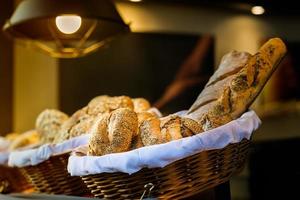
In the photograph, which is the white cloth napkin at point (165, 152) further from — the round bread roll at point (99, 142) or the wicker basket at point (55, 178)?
the wicker basket at point (55, 178)

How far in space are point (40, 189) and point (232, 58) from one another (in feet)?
1.96

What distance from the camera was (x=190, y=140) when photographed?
3.02 ft

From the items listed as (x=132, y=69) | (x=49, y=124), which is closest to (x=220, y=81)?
(x=49, y=124)

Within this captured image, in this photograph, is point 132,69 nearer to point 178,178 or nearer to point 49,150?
point 49,150

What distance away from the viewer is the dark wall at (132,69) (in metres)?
3.24

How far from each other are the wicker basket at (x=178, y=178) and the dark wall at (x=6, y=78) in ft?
7.75

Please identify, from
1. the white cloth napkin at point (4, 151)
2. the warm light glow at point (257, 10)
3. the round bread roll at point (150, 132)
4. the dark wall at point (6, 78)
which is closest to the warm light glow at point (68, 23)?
the white cloth napkin at point (4, 151)

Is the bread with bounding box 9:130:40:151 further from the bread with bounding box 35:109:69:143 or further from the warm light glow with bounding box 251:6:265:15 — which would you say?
the warm light glow with bounding box 251:6:265:15

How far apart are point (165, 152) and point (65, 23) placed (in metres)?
0.84

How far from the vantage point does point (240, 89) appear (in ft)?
3.59

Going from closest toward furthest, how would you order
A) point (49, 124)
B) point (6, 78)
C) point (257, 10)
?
point (49, 124)
point (6, 78)
point (257, 10)

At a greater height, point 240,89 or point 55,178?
point 240,89

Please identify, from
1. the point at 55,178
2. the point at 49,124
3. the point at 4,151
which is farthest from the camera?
the point at 4,151

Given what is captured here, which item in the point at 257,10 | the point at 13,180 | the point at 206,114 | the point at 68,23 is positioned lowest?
the point at 13,180
